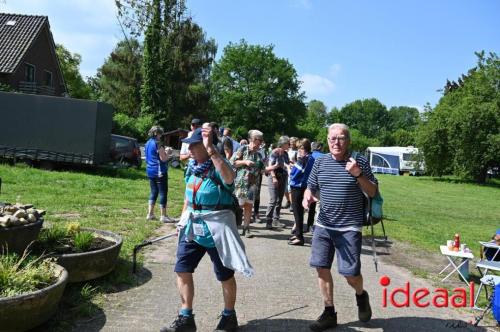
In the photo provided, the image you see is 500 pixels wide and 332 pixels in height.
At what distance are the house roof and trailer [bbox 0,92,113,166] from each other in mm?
12411

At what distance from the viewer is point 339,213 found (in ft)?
14.2

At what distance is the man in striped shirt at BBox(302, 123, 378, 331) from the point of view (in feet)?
14.0

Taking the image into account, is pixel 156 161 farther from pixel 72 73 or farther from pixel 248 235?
pixel 72 73

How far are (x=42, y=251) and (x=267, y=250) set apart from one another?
3718mm

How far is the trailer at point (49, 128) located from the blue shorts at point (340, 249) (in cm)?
1433

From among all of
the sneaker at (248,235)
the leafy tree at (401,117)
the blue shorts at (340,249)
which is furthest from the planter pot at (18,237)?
the leafy tree at (401,117)

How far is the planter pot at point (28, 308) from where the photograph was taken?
3596 mm

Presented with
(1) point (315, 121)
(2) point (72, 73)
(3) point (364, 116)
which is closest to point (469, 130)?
(2) point (72, 73)

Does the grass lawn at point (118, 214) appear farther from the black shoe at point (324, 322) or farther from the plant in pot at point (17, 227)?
the black shoe at point (324, 322)

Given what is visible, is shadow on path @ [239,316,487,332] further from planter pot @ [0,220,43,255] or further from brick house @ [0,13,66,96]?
brick house @ [0,13,66,96]

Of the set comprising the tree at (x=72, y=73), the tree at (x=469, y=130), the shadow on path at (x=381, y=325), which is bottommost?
the shadow on path at (x=381, y=325)

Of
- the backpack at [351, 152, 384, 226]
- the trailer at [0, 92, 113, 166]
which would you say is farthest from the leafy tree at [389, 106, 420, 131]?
the backpack at [351, 152, 384, 226]

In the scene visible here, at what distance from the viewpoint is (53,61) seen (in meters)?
34.6

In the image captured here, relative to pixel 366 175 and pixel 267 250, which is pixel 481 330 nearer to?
pixel 366 175
